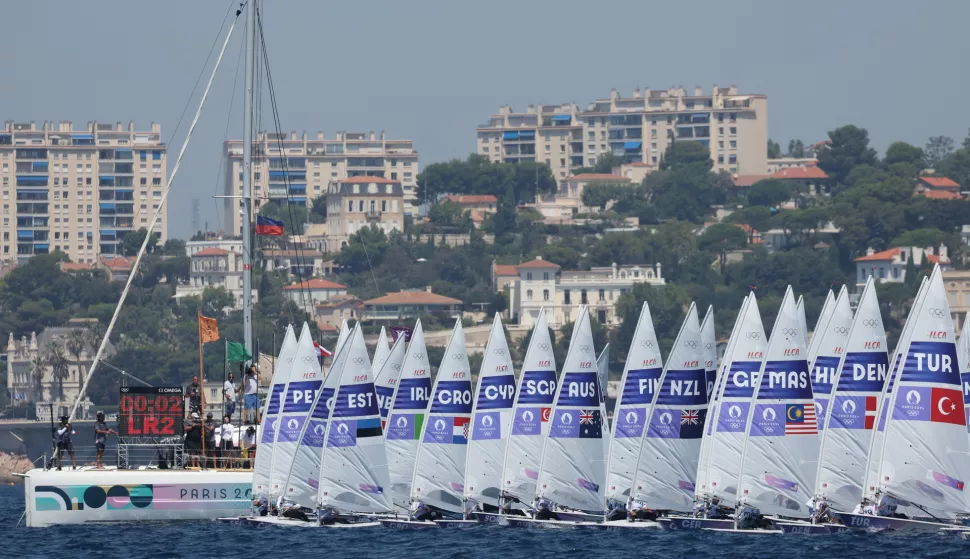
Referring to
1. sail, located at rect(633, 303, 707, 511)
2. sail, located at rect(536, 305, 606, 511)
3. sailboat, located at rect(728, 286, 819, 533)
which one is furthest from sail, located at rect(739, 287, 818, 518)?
sail, located at rect(536, 305, 606, 511)

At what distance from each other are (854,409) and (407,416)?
971cm

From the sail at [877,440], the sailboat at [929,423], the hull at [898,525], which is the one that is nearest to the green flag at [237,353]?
the sail at [877,440]

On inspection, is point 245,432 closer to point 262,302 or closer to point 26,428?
point 26,428

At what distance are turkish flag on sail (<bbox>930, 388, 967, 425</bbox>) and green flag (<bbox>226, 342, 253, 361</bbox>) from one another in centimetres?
1584

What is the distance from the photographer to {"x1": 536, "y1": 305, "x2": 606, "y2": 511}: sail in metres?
41.5

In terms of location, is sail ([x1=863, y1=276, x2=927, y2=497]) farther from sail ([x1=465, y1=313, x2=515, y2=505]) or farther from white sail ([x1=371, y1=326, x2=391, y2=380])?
white sail ([x1=371, y1=326, x2=391, y2=380])

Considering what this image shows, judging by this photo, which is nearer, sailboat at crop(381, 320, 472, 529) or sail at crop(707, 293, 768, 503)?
sail at crop(707, 293, 768, 503)

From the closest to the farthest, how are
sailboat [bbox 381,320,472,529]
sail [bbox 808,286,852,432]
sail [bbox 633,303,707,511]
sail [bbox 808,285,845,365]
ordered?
sail [bbox 633,303,707,511] → sail [bbox 808,286,852,432] → sailboat [bbox 381,320,472,529] → sail [bbox 808,285,845,365]

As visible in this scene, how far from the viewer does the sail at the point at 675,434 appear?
40.8 meters

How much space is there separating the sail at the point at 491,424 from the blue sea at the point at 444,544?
0.98 metres

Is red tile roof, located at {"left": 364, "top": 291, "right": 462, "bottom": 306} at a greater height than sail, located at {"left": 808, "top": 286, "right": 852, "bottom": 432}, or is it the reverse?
sail, located at {"left": 808, "top": 286, "right": 852, "bottom": 432}

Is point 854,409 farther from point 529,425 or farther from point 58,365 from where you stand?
point 58,365

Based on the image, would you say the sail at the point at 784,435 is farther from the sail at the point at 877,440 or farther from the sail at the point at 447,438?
the sail at the point at 447,438

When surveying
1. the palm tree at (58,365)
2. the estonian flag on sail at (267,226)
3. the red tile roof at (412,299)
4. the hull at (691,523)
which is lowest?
the palm tree at (58,365)
